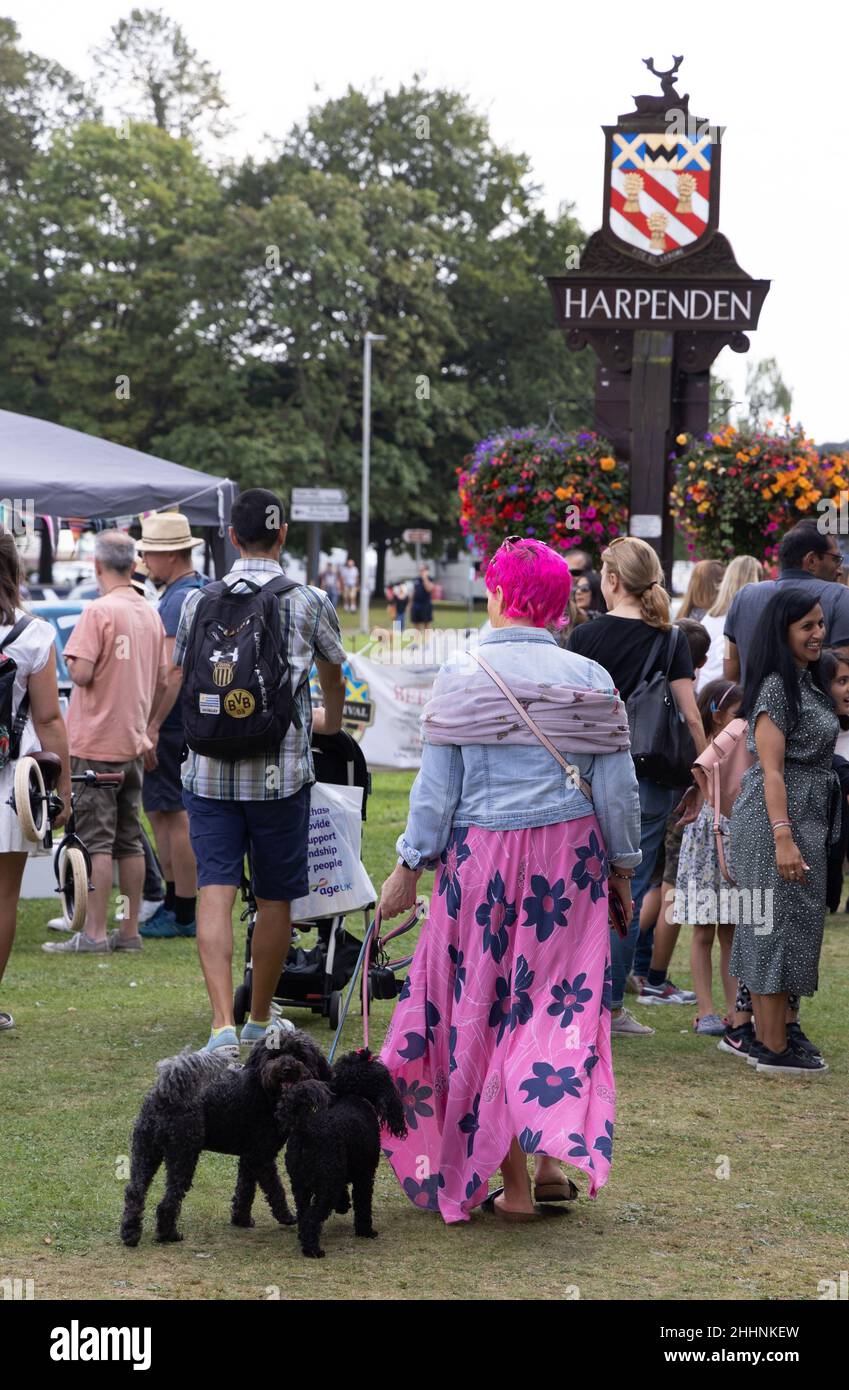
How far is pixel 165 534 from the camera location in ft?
27.9

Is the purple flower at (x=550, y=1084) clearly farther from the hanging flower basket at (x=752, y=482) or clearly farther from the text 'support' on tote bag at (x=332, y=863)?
the hanging flower basket at (x=752, y=482)

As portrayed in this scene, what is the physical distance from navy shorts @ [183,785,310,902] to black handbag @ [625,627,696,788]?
1.49 metres

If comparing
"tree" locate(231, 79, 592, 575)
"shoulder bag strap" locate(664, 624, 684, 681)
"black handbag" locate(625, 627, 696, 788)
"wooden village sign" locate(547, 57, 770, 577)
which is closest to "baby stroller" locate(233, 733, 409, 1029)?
"black handbag" locate(625, 627, 696, 788)

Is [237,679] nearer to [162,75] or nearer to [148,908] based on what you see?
[148,908]

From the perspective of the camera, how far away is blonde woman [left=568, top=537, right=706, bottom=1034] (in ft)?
21.9

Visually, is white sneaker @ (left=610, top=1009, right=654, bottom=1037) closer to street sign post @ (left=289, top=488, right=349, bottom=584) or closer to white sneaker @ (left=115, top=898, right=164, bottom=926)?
white sneaker @ (left=115, top=898, right=164, bottom=926)

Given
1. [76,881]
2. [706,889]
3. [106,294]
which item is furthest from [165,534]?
[106,294]

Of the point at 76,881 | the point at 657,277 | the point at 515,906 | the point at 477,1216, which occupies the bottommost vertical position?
the point at 477,1216

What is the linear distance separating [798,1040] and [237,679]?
8.41ft

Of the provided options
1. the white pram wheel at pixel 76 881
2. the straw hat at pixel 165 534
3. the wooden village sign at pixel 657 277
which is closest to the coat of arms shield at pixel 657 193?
the wooden village sign at pixel 657 277

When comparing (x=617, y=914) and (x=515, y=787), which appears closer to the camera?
(x=515, y=787)

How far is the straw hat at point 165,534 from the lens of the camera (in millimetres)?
8469

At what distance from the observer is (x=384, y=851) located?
38.5ft

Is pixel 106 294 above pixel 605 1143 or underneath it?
above
